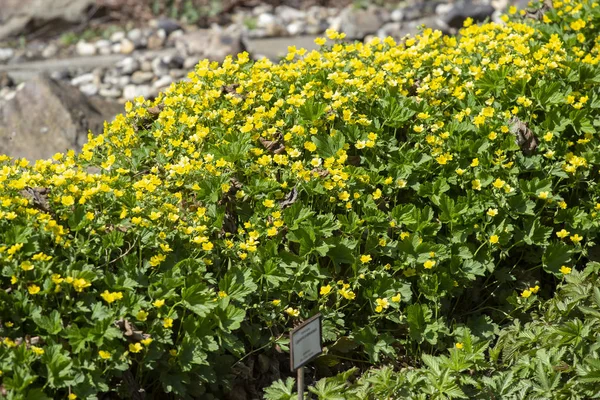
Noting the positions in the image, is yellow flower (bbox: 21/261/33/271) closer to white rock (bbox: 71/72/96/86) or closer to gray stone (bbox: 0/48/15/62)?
white rock (bbox: 71/72/96/86)

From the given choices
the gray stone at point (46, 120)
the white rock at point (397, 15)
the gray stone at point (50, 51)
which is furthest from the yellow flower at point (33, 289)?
the white rock at point (397, 15)

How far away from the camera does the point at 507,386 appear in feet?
11.0

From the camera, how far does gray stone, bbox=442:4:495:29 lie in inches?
340

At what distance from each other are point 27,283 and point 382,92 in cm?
196

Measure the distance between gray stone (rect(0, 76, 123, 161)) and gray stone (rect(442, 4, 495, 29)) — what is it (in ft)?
12.9

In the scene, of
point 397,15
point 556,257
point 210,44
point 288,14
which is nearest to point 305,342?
point 556,257

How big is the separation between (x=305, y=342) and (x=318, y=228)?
647mm

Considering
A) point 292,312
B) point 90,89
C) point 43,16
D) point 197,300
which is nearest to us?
point 197,300

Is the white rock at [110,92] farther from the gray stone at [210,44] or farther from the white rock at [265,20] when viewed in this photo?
the white rock at [265,20]

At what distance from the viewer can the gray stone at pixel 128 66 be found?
7812mm

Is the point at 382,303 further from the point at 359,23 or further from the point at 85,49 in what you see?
the point at 85,49

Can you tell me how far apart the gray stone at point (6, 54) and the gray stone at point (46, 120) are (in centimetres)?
253

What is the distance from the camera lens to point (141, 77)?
Answer: 7688 millimetres

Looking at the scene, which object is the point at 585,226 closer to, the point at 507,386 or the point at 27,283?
the point at 507,386
